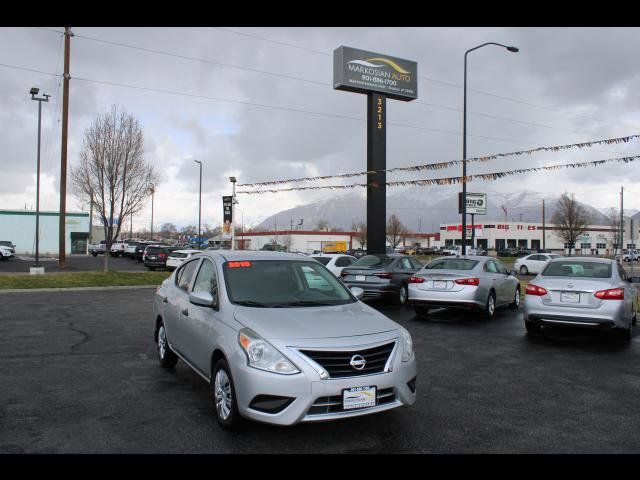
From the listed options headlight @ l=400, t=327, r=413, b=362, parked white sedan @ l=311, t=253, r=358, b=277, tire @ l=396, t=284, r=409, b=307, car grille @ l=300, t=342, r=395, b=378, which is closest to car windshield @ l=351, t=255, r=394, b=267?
tire @ l=396, t=284, r=409, b=307

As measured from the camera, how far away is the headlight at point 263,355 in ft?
13.8

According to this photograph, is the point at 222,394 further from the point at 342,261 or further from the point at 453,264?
the point at 342,261

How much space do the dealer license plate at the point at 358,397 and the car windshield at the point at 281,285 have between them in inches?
47.3

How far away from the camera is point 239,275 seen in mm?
5566

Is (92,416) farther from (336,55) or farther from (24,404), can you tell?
(336,55)

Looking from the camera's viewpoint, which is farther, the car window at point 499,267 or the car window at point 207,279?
the car window at point 499,267

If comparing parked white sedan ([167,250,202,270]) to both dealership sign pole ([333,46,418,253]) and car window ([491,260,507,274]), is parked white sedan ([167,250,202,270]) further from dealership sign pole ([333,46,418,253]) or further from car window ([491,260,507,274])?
car window ([491,260,507,274])

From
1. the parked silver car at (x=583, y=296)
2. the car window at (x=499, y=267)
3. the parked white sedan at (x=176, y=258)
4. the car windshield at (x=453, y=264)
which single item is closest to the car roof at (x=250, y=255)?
the parked silver car at (x=583, y=296)

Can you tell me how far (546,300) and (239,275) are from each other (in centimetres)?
600

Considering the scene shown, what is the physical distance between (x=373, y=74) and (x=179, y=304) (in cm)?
2405

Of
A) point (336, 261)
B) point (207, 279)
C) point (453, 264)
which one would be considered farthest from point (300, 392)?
point (336, 261)

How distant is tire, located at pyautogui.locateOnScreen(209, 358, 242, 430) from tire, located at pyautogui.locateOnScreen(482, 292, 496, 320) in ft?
27.4

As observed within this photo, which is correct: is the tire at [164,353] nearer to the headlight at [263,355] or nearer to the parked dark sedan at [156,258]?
the headlight at [263,355]

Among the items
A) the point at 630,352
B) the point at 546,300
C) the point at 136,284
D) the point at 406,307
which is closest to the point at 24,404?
the point at 546,300
